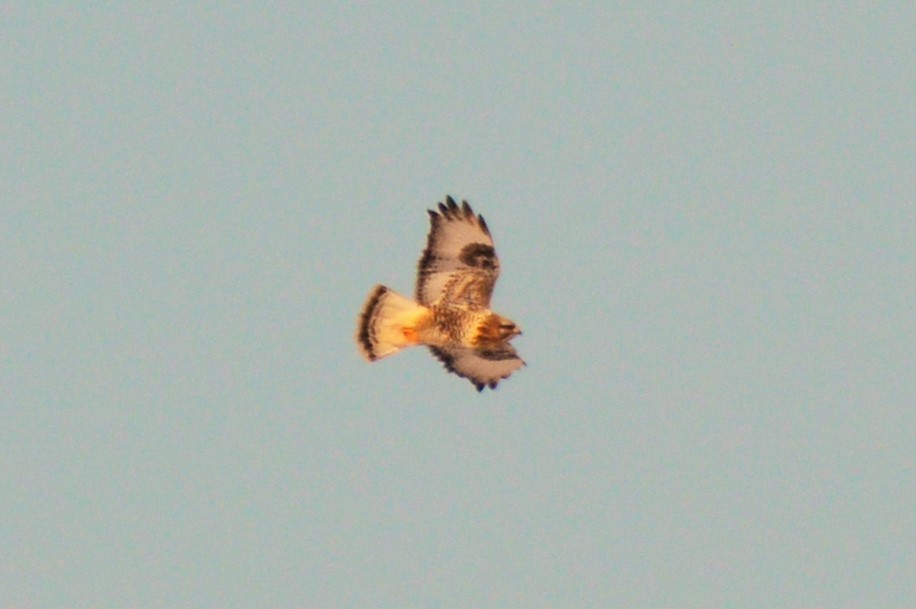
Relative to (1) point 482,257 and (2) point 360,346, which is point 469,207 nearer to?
(1) point 482,257

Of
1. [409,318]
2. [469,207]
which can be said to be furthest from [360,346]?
[469,207]

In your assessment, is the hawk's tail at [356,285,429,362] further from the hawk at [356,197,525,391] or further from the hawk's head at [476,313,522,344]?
the hawk's head at [476,313,522,344]

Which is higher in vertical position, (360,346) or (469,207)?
(469,207)

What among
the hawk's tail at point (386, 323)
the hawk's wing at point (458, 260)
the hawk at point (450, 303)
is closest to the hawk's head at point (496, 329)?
the hawk at point (450, 303)

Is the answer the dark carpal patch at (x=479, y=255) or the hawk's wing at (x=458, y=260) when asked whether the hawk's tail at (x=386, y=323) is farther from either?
the dark carpal patch at (x=479, y=255)

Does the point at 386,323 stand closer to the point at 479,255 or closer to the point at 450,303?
the point at 450,303

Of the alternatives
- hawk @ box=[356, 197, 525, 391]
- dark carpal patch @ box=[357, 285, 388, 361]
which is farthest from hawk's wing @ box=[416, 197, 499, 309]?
dark carpal patch @ box=[357, 285, 388, 361]

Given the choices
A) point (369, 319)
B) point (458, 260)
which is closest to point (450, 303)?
point (458, 260)
